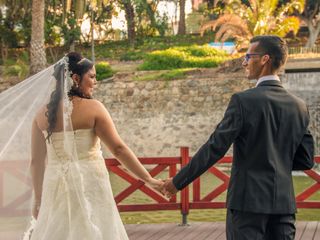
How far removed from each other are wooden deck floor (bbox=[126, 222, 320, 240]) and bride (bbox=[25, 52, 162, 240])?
123 inches

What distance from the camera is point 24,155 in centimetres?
481

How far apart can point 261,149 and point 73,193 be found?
1525mm

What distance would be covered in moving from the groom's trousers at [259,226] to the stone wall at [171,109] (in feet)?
66.8

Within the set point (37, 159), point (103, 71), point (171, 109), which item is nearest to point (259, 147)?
point (37, 159)

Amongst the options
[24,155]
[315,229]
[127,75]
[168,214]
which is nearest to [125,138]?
[127,75]

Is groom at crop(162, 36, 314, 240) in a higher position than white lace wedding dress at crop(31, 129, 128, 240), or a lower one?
higher

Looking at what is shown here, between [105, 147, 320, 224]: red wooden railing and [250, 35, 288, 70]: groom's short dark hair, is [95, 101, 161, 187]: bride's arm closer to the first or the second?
[250, 35, 288, 70]: groom's short dark hair

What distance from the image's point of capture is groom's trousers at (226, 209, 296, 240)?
3426mm

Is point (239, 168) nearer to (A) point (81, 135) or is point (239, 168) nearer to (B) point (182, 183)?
(B) point (182, 183)

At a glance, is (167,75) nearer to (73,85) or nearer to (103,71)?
(103,71)

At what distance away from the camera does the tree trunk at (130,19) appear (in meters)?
33.9

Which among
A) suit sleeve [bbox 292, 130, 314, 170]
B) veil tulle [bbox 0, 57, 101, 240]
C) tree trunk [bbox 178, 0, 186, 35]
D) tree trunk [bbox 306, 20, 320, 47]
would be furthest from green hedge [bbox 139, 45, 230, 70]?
suit sleeve [bbox 292, 130, 314, 170]

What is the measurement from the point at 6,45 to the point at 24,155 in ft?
91.0

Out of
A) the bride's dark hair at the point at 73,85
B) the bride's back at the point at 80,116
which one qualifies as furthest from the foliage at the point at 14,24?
the bride's back at the point at 80,116
